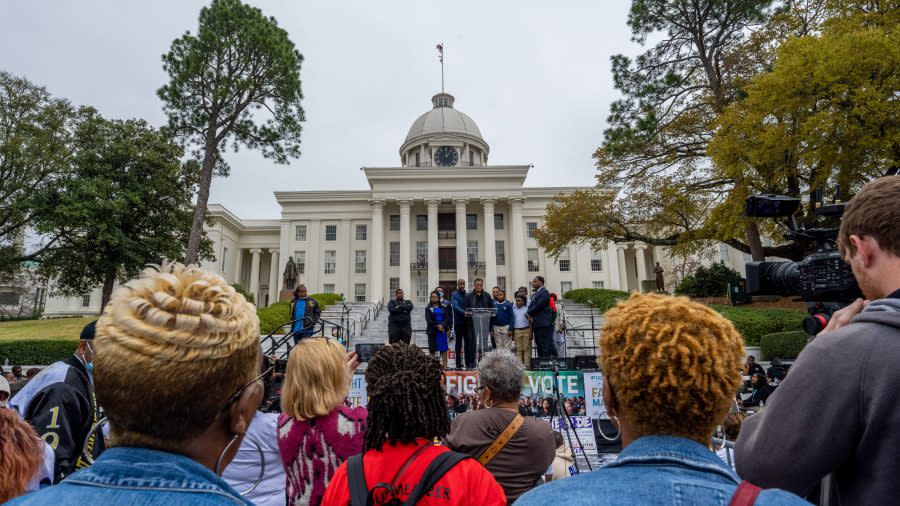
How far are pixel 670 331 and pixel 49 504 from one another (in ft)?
4.52

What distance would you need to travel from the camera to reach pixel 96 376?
97cm

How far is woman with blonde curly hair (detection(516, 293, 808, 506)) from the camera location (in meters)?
1.00

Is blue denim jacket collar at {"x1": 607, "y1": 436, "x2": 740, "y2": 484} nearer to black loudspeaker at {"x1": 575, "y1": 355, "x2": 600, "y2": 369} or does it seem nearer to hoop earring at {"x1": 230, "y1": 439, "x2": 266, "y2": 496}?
hoop earring at {"x1": 230, "y1": 439, "x2": 266, "y2": 496}

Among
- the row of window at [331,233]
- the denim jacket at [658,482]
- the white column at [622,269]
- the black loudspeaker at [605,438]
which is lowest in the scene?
the black loudspeaker at [605,438]

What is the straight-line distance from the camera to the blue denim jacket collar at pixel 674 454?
1035 mm

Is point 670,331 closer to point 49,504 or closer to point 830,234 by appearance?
point 49,504

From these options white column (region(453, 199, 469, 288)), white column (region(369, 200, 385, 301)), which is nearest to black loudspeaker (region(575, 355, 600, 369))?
white column (region(369, 200, 385, 301))

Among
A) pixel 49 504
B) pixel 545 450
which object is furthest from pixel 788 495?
pixel 545 450

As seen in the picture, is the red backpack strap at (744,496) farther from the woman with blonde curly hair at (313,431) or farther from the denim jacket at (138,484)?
the woman with blonde curly hair at (313,431)

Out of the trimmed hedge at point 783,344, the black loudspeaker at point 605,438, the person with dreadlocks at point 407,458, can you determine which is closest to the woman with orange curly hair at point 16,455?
the person with dreadlocks at point 407,458

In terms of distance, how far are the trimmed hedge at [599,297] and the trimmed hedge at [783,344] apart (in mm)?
10732

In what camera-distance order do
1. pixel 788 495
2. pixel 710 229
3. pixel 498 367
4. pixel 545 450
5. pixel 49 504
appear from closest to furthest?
pixel 49 504 → pixel 788 495 → pixel 545 450 → pixel 498 367 → pixel 710 229

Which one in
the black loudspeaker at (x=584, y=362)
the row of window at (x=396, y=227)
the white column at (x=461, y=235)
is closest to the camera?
the black loudspeaker at (x=584, y=362)

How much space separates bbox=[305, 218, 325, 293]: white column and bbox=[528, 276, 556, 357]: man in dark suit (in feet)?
111
